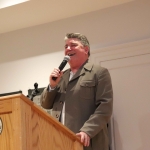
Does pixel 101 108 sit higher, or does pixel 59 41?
pixel 59 41

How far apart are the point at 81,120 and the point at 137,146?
Answer: 683 mm

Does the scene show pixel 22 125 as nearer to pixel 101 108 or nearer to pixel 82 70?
pixel 101 108

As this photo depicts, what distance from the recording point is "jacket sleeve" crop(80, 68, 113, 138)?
1.61 meters

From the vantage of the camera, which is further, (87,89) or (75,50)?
(75,50)

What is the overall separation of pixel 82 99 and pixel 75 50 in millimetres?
378

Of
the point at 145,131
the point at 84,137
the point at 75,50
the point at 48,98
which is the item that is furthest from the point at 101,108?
the point at 145,131

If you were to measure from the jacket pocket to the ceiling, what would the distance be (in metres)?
0.96

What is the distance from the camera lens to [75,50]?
78.2 inches

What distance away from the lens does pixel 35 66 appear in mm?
2773

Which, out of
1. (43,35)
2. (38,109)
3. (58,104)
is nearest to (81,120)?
(58,104)

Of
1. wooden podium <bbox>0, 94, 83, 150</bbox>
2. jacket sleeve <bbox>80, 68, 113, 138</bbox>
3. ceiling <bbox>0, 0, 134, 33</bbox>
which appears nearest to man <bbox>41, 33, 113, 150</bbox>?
jacket sleeve <bbox>80, 68, 113, 138</bbox>

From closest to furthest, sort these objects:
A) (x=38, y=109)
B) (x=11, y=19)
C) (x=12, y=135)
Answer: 1. (x=12, y=135)
2. (x=38, y=109)
3. (x=11, y=19)

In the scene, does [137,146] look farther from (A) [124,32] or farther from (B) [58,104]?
(A) [124,32]

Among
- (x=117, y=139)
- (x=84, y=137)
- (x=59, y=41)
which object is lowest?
(x=117, y=139)
